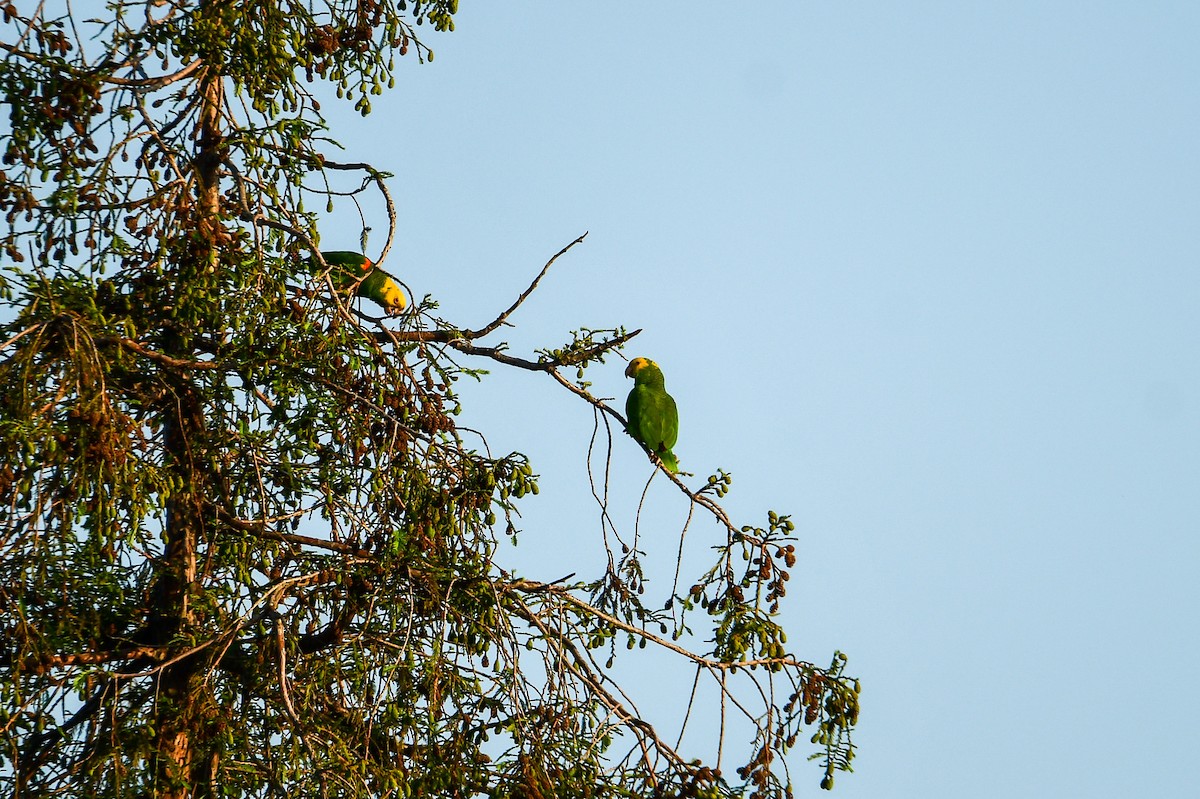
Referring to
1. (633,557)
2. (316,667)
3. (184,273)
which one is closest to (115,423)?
(184,273)

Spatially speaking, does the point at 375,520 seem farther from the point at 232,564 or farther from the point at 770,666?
the point at 770,666

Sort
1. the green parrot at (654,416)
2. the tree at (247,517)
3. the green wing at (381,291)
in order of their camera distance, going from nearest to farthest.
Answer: the tree at (247,517) < the green parrot at (654,416) < the green wing at (381,291)

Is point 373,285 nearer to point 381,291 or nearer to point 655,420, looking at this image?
point 381,291

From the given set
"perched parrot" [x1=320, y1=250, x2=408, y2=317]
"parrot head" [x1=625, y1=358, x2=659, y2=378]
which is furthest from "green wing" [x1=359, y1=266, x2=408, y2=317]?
"parrot head" [x1=625, y1=358, x2=659, y2=378]

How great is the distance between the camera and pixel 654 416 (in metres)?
7.88

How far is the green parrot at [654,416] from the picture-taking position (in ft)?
25.1

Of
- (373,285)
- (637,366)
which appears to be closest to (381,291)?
(373,285)

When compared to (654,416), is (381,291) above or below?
above

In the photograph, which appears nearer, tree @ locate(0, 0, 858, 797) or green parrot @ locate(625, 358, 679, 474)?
tree @ locate(0, 0, 858, 797)

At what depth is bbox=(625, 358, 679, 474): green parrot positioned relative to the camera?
7.66 meters

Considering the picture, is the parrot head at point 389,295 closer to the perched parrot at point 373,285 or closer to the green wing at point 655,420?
the perched parrot at point 373,285

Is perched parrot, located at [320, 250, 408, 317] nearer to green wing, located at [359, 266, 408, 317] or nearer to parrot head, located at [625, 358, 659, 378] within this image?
green wing, located at [359, 266, 408, 317]

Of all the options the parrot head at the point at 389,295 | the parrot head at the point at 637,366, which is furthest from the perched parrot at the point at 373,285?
the parrot head at the point at 637,366

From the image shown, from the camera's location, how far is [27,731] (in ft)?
16.2
